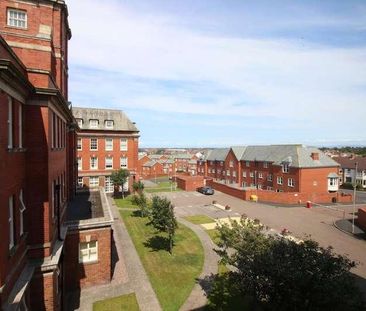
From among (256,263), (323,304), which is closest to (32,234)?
(256,263)

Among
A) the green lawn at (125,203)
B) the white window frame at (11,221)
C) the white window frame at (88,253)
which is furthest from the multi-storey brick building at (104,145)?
the white window frame at (11,221)

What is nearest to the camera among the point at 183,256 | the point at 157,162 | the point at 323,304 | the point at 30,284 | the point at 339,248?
the point at 323,304

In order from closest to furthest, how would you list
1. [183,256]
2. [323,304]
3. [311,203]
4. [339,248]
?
[323,304] < [183,256] < [339,248] < [311,203]

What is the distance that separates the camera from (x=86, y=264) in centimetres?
1784

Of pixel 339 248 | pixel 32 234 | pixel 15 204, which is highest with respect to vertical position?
pixel 15 204

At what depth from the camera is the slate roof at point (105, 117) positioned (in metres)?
47.7

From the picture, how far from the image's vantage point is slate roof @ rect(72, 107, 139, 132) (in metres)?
47.7

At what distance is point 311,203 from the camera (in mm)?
44844

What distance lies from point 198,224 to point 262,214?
10345 mm

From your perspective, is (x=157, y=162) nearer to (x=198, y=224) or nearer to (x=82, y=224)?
(x=198, y=224)

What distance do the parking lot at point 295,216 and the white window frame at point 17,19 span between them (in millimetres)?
25667

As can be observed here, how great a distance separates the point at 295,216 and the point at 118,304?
93.0ft

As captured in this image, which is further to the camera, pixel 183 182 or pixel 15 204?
pixel 183 182

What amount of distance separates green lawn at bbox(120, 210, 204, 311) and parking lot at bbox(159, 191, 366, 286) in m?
9.34
